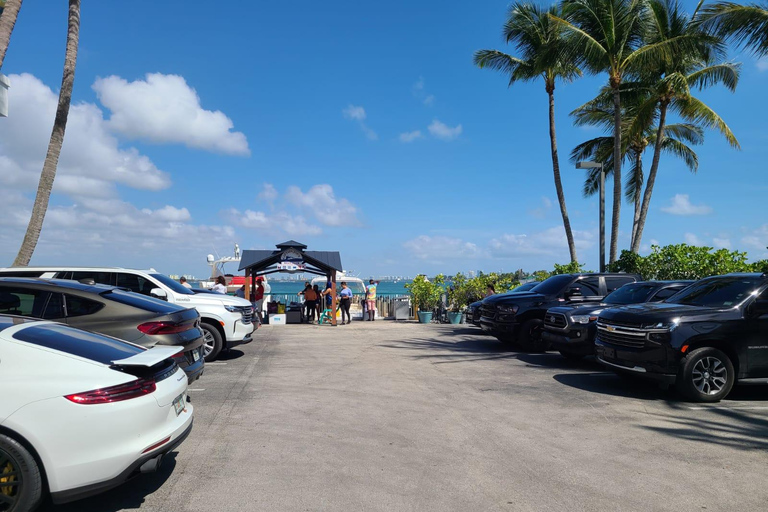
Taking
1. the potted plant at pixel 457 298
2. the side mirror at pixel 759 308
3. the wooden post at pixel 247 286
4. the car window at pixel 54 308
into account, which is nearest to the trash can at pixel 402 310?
the potted plant at pixel 457 298

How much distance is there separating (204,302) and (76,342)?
22.0ft

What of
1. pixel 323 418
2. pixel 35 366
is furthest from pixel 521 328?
pixel 35 366

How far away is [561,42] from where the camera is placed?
59.7 ft

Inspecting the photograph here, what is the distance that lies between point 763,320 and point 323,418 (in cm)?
643

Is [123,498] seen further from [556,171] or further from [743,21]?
[556,171]

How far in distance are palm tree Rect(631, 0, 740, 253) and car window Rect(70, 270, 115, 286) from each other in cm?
1759

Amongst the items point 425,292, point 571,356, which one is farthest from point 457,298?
point 571,356

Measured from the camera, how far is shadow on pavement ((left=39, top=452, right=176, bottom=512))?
402 centimetres

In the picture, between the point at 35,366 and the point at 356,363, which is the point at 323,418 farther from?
the point at 356,363

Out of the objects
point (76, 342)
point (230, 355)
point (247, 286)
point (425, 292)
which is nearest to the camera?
point (76, 342)

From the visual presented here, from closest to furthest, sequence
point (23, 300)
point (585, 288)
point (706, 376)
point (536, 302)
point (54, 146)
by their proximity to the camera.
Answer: point (23, 300), point (706, 376), point (536, 302), point (585, 288), point (54, 146)

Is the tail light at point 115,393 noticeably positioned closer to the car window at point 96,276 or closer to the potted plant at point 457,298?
the car window at point 96,276

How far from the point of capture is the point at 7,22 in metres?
11.8

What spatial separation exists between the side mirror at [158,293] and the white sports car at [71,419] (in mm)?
6017
